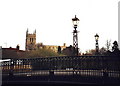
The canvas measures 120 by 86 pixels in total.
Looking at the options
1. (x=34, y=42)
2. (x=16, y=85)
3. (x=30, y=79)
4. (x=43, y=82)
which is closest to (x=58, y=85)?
(x=43, y=82)

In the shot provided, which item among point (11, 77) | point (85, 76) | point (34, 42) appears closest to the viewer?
point (85, 76)

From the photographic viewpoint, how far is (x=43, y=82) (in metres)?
14.4

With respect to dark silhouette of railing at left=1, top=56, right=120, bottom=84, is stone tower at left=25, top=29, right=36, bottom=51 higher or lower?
higher

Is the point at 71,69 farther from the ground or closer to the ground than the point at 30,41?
closer to the ground

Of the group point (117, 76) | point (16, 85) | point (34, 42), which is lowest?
point (16, 85)

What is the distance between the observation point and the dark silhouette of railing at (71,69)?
12398 millimetres

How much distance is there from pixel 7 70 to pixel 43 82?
13.2ft

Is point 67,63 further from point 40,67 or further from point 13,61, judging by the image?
point 13,61

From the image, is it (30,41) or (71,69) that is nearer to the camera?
(71,69)

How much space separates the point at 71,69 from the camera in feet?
46.7

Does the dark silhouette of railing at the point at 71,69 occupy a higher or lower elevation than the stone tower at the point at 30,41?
lower

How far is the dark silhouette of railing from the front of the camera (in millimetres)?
12398

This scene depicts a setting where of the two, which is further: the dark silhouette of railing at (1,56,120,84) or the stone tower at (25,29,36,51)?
the stone tower at (25,29,36,51)

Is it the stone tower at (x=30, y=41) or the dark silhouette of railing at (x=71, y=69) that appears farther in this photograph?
the stone tower at (x=30, y=41)
